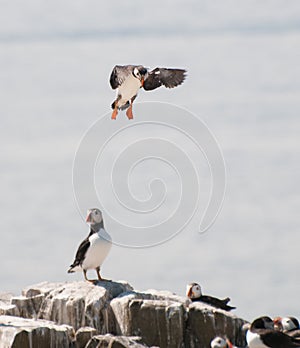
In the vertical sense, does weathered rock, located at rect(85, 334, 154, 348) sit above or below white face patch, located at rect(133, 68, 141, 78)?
below

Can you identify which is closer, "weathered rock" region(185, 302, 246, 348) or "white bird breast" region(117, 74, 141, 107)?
"weathered rock" region(185, 302, 246, 348)

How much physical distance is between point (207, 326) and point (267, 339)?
123 centimetres

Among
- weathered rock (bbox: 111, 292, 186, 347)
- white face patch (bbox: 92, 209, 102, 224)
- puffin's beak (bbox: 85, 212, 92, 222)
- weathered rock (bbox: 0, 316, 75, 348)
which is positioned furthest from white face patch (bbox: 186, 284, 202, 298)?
weathered rock (bbox: 0, 316, 75, 348)

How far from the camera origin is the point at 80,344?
2155 centimetres

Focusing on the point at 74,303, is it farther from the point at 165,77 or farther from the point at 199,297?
the point at 165,77

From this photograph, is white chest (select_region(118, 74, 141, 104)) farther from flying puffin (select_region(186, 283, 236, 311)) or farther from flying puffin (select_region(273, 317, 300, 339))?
flying puffin (select_region(273, 317, 300, 339))

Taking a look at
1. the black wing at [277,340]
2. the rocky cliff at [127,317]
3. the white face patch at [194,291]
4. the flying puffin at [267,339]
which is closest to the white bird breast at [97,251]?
the rocky cliff at [127,317]

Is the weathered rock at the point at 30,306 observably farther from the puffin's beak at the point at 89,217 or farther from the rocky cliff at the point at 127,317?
the puffin's beak at the point at 89,217

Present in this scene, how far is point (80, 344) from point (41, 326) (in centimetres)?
83

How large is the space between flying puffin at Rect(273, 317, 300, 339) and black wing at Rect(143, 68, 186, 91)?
528cm

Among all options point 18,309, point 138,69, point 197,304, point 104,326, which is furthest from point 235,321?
point 138,69

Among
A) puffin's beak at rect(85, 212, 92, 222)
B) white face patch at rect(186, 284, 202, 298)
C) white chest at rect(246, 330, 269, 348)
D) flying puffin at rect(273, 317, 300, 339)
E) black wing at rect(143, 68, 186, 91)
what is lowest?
white chest at rect(246, 330, 269, 348)

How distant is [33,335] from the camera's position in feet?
68.5

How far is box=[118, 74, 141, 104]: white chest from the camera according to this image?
84.5 ft
